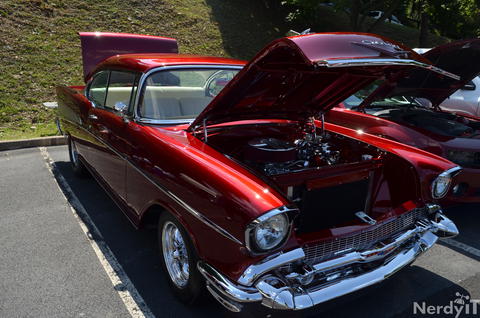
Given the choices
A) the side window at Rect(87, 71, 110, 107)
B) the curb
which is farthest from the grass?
the side window at Rect(87, 71, 110, 107)

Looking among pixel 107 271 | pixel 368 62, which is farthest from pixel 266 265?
pixel 107 271

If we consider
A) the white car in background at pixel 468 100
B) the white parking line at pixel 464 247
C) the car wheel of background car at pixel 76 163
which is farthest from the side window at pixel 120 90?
the white car in background at pixel 468 100

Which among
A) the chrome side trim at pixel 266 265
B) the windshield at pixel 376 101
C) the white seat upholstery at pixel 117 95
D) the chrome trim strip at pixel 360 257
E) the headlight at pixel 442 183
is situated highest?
the white seat upholstery at pixel 117 95

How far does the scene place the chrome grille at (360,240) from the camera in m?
2.18

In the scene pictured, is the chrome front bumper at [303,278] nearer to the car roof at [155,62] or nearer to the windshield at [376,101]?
the car roof at [155,62]

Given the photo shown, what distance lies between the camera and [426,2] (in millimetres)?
15250

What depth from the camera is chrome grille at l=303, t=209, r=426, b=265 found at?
218cm

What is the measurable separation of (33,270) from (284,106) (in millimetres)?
2410

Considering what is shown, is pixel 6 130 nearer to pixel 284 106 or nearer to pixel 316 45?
pixel 284 106

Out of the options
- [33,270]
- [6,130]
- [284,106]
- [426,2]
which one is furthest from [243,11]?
[33,270]

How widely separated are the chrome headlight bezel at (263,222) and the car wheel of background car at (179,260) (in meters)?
0.51

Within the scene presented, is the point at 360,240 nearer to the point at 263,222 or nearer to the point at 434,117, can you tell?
the point at 263,222

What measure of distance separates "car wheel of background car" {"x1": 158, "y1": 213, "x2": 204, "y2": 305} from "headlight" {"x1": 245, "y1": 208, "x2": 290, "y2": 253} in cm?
52

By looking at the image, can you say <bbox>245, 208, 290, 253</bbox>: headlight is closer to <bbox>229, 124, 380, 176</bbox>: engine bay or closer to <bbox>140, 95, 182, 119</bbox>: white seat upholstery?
<bbox>229, 124, 380, 176</bbox>: engine bay
